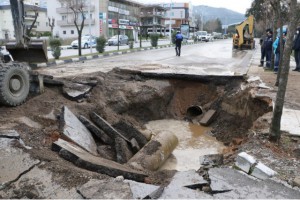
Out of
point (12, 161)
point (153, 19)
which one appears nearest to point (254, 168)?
point (12, 161)

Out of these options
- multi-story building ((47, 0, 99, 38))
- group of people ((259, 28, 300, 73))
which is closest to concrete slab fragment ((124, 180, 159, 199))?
group of people ((259, 28, 300, 73))

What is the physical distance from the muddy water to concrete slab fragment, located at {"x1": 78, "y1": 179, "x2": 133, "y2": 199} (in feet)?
7.60

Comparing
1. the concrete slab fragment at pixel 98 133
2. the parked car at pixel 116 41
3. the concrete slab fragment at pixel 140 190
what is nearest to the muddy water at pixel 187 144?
the concrete slab fragment at pixel 98 133

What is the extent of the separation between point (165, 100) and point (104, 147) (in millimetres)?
4011

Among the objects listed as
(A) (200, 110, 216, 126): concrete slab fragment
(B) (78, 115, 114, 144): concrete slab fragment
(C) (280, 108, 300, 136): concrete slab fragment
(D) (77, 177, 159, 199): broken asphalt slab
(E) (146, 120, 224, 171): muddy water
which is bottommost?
(E) (146, 120, 224, 171): muddy water

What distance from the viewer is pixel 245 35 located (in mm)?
25766

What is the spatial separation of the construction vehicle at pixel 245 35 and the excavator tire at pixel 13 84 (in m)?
21.3

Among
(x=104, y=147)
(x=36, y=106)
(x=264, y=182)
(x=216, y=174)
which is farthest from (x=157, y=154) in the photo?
(x=36, y=106)

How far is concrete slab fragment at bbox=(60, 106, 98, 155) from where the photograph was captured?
5275mm

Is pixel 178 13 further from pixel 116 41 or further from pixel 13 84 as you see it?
pixel 13 84

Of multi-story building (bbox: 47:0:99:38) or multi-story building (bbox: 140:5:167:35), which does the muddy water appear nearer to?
multi-story building (bbox: 47:0:99:38)

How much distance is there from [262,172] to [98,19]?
157 ft

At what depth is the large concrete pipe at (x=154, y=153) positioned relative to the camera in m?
5.11

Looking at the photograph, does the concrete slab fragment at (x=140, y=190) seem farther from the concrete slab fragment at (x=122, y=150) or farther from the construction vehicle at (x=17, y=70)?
the construction vehicle at (x=17, y=70)
